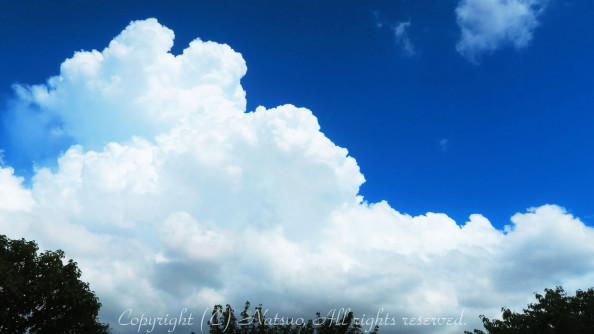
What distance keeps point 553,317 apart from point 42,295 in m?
45.7

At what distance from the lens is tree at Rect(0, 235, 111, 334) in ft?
89.3

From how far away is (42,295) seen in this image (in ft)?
94.2

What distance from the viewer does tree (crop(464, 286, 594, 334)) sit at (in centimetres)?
3083

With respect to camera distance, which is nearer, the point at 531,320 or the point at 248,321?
the point at 248,321

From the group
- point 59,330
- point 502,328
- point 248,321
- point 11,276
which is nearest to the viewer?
point 11,276

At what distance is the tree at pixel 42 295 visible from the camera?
2722 centimetres

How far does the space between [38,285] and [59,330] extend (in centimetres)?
487

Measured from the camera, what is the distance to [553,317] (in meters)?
32.4

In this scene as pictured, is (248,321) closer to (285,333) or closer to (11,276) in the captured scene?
(285,333)

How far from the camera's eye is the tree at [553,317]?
3083cm

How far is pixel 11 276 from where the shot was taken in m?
25.8

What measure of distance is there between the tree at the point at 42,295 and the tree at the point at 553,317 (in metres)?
38.9

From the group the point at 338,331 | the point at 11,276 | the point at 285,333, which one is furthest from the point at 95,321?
the point at 338,331

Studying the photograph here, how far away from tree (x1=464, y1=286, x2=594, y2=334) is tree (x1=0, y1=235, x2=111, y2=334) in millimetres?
38939
